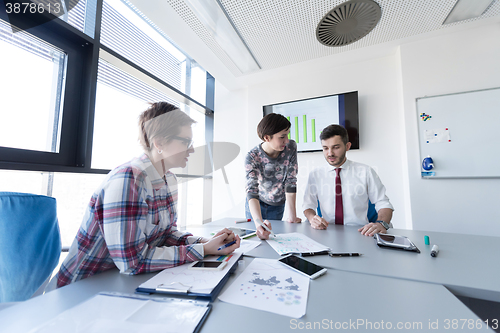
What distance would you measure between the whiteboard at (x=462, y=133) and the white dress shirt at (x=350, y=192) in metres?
1.11

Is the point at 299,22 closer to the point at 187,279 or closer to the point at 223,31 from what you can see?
the point at 223,31

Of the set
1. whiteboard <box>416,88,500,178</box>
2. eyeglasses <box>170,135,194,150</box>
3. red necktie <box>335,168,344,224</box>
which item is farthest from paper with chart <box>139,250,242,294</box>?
whiteboard <box>416,88,500,178</box>

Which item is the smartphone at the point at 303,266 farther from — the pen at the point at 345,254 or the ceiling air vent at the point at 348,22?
the ceiling air vent at the point at 348,22

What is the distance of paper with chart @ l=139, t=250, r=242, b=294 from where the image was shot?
0.57 metres

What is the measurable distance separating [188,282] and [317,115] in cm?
276

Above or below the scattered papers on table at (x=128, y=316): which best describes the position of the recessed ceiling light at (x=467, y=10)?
above

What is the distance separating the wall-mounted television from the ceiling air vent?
2.64 feet

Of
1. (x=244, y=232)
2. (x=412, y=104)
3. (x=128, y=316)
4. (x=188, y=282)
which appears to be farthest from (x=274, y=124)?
(x=412, y=104)

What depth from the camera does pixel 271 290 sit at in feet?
1.89

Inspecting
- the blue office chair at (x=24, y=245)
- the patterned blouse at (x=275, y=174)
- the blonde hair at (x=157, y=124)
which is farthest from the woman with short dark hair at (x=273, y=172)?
the blue office chair at (x=24, y=245)

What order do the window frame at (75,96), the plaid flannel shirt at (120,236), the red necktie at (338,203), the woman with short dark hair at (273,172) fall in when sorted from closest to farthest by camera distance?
the plaid flannel shirt at (120,236) < the window frame at (75,96) < the red necktie at (338,203) < the woman with short dark hair at (273,172)

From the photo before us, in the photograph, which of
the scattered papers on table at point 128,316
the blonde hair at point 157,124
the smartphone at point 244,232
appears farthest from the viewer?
the smartphone at point 244,232

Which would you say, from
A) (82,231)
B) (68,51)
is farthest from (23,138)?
→ (82,231)

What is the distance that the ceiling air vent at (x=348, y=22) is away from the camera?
1705 mm
